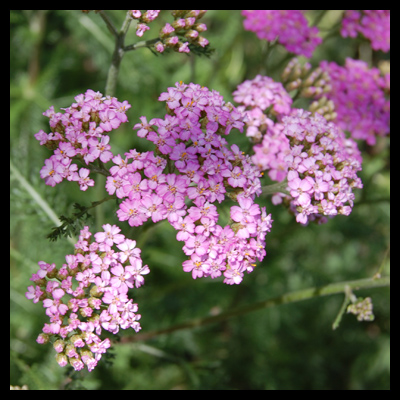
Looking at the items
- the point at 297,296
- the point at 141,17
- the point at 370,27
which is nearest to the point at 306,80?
the point at 370,27

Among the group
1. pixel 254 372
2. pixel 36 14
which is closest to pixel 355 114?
pixel 254 372

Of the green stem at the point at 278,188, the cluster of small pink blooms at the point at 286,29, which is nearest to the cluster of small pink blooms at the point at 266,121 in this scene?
the green stem at the point at 278,188

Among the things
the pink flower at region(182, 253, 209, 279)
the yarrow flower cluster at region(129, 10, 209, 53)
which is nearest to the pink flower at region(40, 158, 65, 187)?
the pink flower at region(182, 253, 209, 279)

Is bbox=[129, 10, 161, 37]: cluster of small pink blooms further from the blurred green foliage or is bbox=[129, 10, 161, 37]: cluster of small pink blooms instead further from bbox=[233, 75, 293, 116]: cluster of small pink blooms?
the blurred green foliage

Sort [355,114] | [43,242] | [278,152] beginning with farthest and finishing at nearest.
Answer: [43,242]
[355,114]
[278,152]

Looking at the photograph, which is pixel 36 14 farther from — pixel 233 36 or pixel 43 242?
pixel 43 242

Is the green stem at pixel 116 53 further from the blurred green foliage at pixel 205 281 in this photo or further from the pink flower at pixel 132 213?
the blurred green foliage at pixel 205 281

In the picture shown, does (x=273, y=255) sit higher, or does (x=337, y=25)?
(x=337, y=25)
